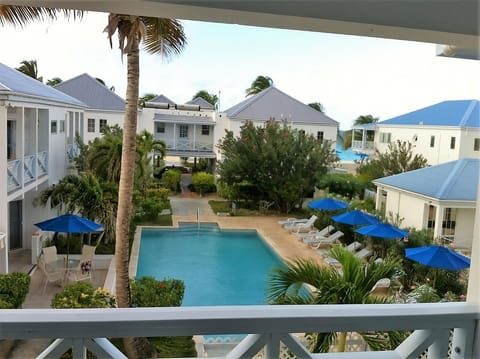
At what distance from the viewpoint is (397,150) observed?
22016 millimetres

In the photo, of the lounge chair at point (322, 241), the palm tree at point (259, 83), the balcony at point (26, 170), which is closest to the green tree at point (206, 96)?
the palm tree at point (259, 83)

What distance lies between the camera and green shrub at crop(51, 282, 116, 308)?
7.05 m

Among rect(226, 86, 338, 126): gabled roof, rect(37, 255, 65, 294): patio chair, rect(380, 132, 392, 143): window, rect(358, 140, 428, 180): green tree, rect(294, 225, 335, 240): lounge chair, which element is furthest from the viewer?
rect(380, 132, 392, 143): window

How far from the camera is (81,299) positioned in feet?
23.5

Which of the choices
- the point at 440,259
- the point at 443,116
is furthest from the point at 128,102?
the point at 443,116

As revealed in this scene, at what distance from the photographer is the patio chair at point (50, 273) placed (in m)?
10.1

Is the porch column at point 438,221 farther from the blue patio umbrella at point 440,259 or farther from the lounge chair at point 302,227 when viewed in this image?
the blue patio umbrella at point 440,259

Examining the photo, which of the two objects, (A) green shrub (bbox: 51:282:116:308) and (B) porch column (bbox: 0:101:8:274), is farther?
(B) porch column (bbox: 0:101:8:274)

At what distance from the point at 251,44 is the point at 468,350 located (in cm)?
2434

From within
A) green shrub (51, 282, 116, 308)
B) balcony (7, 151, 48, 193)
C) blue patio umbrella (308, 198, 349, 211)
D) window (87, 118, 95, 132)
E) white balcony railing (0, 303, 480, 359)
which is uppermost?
window (87, 118, 95, 132)

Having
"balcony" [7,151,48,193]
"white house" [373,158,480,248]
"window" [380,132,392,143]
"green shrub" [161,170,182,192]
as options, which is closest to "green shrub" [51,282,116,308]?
"balcony" [7,151,48,193]

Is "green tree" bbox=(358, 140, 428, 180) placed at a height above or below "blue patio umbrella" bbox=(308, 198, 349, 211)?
above

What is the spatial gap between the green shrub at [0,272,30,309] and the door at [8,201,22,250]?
14.5ft

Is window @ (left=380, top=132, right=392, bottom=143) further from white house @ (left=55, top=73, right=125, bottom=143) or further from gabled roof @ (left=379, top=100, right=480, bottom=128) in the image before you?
white house @ (left=55, top=73, right=125, bottom=143)
